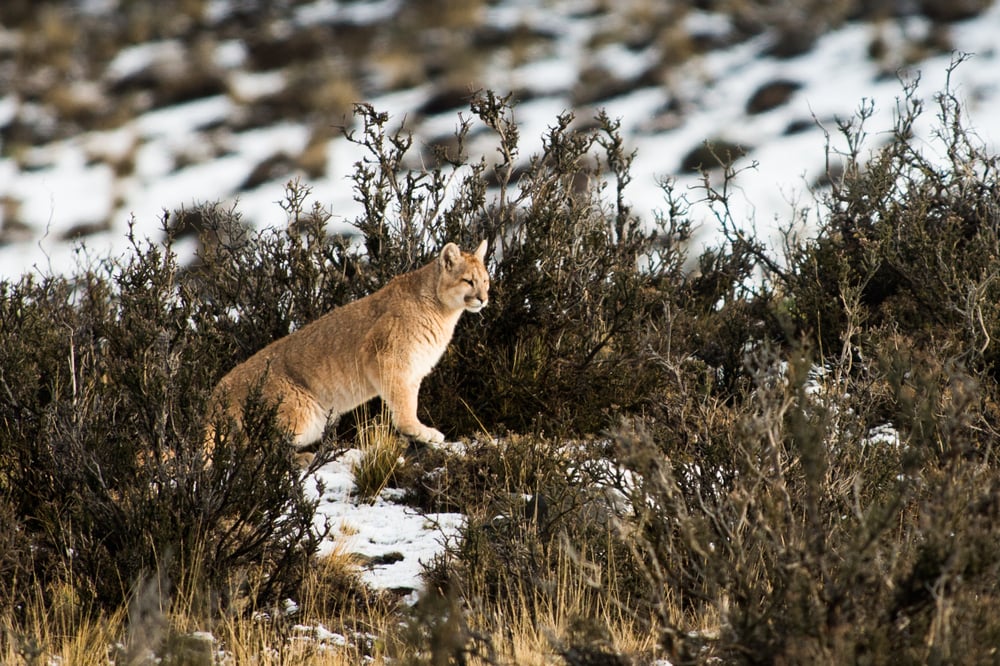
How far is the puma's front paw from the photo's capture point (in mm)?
6410

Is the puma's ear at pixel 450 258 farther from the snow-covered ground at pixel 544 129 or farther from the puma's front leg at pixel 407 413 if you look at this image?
the snow-covered ground at pixel 544 129

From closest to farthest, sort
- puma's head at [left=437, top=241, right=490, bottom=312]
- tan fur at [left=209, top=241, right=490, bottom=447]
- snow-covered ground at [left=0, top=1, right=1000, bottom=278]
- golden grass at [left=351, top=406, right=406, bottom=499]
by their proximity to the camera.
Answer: golden grass at [left=351, top=406, right=406, bottom=499] → tan fur at [left=209, top=241, right=490, bottom=447] → puma's head at [left=437, top=241, right=490, bottom=312] → snow-covered ground at [left=0, top=1, right=1000, bottom=278]

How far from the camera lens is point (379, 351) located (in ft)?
21.6

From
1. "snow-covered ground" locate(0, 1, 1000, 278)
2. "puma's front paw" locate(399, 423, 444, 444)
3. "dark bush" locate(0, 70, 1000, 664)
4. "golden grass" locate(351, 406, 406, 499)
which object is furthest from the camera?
"snow-covered ground" locate(0, 1, 1000, 278)

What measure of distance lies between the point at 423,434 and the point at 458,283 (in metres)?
1.00

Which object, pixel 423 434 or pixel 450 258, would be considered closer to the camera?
pixel 423 434

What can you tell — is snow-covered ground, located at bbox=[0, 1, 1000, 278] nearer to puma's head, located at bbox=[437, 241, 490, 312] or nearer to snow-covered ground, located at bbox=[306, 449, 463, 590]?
puma's head, located at bbox=[437, 241, 490, 312]

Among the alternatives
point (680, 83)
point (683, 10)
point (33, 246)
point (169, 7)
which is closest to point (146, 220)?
point (33, 246)

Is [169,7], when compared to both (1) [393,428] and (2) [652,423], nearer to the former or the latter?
(1) [393,428]

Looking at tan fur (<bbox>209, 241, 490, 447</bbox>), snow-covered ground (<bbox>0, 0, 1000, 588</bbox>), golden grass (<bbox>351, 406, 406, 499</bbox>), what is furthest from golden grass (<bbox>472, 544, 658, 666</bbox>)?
snow-covered ground (<bbox>0, 0, 1000, 588</bbox>)

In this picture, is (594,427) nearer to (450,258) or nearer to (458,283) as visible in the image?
(458,283)

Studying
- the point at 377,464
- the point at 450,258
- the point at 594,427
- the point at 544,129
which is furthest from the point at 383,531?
the point at 544,129

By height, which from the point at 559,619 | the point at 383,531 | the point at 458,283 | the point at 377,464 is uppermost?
the point at 458,283

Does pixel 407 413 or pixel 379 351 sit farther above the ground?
pixel 379 351
